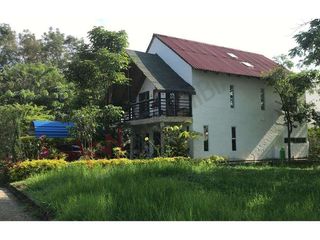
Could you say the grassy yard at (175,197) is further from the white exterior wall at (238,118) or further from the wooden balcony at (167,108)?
the white exterior wall at (238,118)

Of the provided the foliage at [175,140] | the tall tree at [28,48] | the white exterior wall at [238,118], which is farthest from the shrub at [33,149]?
the tall tree at [28,48]

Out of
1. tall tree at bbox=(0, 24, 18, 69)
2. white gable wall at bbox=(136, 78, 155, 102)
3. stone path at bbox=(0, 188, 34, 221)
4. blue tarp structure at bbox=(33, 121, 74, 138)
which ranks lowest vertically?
stone path at bbox=(0, 188, 34, 221)

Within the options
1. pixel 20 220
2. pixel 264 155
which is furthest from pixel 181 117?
pixel 20 220

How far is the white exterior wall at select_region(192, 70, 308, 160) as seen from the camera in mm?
26438

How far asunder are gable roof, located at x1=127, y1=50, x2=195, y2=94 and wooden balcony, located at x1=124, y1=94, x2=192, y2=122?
605mm

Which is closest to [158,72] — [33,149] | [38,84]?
[33,149]

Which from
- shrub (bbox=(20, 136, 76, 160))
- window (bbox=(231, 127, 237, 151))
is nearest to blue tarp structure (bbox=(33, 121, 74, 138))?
shrub (bbox=(20, 136, 76, 160))

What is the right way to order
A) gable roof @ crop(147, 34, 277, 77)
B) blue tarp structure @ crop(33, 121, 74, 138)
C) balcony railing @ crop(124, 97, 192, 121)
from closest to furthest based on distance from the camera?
balcony railing @ crop(124, 97, 192, 121)
blue tarp structure @ crop(33, 121, 74, 138)
gable roof @ crop(147, 34, 277, 77)

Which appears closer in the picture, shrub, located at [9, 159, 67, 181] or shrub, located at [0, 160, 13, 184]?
shrub, located at [9, 159, 67, 181]

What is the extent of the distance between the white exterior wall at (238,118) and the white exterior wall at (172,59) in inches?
19.1

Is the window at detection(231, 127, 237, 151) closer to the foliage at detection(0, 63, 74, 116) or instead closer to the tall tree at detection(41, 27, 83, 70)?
the foliage at detection(0, 63, 74, 116)

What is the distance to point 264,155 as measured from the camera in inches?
1185

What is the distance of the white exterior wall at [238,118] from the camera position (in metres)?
26.4

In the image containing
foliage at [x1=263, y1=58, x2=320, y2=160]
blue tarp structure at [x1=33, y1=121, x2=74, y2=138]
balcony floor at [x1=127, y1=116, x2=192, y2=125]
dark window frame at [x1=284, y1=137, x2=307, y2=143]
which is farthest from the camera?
dark window frame at [x1=284, y1=137, x2=307, y2=143]
